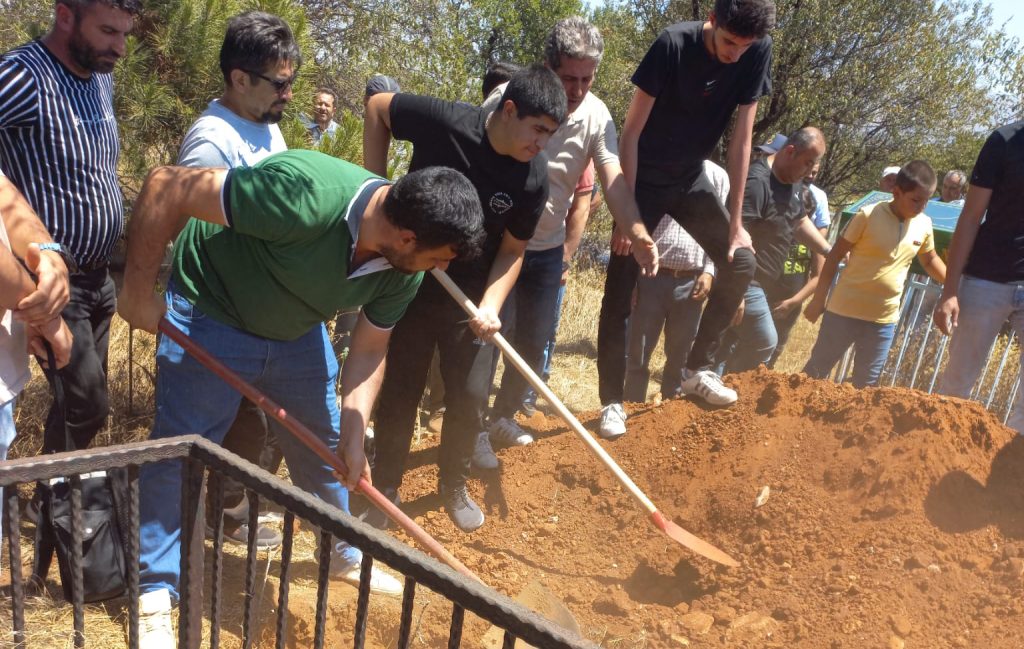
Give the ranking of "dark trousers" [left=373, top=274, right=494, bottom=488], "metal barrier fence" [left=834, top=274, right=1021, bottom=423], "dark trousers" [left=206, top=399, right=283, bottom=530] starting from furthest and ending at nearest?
"metal barrier fence" [left=834, top=274, right=1021, bottom=423] < "dark trousers" [left=373, top=274, right=494, bottom=488] < "dark trousers" [left=206, top=399, right=283, bottom=530]

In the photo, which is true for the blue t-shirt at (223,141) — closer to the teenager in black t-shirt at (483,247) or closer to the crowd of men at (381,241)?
the crowd of men at (381,241)

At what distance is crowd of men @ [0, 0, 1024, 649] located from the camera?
7.93ft

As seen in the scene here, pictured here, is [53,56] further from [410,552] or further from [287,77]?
[410,552]

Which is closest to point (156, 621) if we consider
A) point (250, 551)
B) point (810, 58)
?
point (250, 551)

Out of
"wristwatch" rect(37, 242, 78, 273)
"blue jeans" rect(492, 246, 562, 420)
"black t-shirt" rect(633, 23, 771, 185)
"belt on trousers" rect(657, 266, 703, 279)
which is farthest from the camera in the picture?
"belt on trousers" rect(657, 266, 703, 279)

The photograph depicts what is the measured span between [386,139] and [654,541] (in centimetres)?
214

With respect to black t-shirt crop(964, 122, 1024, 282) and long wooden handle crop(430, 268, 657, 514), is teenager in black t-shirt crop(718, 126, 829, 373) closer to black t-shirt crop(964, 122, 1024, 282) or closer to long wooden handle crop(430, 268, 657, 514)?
black t-shirt crop(964, 122, 1024, 282)

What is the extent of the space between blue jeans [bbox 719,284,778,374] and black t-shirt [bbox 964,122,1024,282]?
1.42 meters

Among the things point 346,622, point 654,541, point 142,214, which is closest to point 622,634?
point 654,541

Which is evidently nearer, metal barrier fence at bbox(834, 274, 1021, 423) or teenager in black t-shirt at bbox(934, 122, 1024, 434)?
teenager in black t-shirt at bbox(934, 122, 1024, 434)

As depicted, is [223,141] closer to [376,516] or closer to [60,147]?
[60,147]

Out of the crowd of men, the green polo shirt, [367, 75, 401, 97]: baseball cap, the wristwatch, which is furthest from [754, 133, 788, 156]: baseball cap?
the wristwatch

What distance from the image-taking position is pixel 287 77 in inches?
124

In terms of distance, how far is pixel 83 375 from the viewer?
2.99 meters
